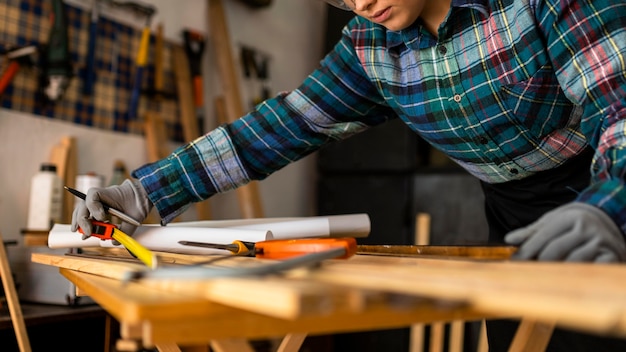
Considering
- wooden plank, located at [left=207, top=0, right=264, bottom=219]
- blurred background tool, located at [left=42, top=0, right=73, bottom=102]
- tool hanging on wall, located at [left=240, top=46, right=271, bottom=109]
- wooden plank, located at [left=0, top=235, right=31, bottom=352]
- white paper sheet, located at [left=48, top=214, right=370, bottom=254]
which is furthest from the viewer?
tool hanging on wall, located at [left=240, top=46, right=271, bottom=109]

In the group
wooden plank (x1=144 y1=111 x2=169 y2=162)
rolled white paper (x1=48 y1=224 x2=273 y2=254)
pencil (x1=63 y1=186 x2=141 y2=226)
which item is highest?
wooden plank (x1=144 y1=111 x2=169 y2=162)

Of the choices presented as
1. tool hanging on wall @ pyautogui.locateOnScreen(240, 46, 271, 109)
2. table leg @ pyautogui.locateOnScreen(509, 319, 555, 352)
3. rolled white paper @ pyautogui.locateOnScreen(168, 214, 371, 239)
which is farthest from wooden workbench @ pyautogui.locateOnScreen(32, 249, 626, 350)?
tool hanging on wall @ pyautogui.locateOnScreen(240, 46, 271, 109)

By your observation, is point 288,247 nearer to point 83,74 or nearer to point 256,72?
point 83,74

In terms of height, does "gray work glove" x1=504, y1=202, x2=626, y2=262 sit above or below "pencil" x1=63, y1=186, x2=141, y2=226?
below

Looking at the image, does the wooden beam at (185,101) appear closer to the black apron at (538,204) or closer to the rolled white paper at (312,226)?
the rolled white paper at (312,226)

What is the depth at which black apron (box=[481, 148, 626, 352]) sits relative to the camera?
3.77 feet

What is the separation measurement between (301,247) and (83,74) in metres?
1.65

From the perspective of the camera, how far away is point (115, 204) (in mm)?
1157

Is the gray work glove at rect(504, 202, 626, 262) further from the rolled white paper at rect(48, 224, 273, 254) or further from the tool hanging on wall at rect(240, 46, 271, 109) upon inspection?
the tool hanging on wall at rect(240, 46, 271, 109)

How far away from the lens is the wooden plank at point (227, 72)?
8.32ft

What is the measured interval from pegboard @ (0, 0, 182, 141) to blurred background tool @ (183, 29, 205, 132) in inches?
3.2

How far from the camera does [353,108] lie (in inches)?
50.5

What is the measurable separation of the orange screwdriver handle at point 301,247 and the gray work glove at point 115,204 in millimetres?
381

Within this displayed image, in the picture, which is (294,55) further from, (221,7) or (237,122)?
(237,122)
